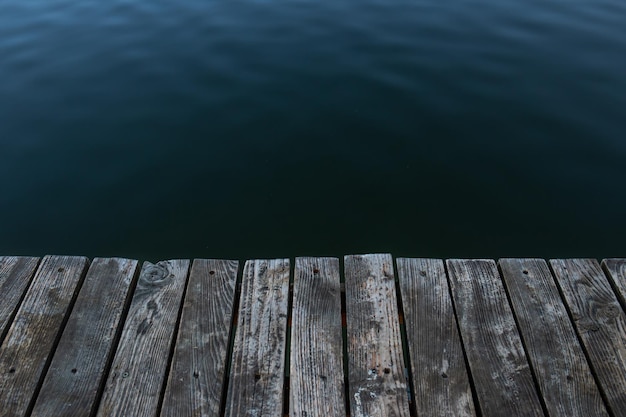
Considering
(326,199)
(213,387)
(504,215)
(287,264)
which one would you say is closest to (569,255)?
(504,215)

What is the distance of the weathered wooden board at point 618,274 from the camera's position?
7.44 ft

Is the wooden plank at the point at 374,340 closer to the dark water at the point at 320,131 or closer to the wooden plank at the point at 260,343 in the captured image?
the wooden plank at the point at 260,343

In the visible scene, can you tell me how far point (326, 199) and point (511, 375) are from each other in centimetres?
261

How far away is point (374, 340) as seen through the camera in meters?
2.09

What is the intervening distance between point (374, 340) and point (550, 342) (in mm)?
582

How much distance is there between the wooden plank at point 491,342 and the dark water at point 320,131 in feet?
5.72

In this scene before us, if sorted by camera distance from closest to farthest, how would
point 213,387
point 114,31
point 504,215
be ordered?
point 213,387, point 504,215, point 114,31

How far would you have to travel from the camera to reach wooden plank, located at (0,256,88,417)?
1934 millimetres

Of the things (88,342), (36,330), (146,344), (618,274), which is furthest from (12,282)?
(618,274)

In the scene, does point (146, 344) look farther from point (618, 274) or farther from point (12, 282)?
point (618, 274)

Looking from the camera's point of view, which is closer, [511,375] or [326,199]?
[511,375]

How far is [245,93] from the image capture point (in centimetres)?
559

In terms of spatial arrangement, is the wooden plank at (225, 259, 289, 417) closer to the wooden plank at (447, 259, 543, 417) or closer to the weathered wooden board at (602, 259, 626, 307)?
the wooden plank at (447, 259, 543, 417)

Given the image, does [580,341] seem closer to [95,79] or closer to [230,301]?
[230,301]
